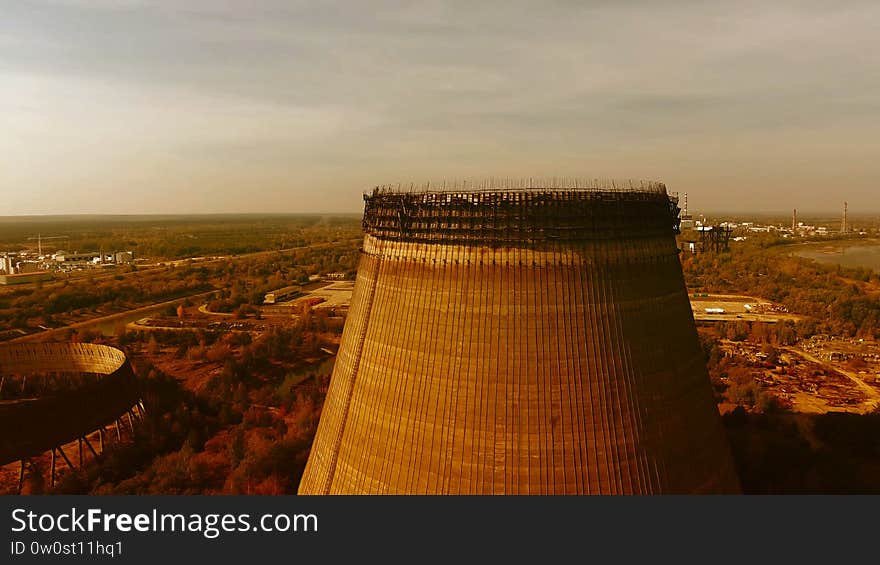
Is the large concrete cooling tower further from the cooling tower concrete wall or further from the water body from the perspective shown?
the water body

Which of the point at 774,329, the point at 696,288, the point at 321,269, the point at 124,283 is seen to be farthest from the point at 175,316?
the point at 696,288

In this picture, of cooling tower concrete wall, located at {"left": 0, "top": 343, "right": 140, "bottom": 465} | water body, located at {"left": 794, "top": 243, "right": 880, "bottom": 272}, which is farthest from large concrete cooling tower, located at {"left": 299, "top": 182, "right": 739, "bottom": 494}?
water body, located at {"left": 794, "top": 243, "right": 880, "bottom": 272}

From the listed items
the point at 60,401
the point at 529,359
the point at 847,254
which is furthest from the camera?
the point at 847,254

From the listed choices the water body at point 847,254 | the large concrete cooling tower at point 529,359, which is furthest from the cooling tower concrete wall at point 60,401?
the water body at point 847,254

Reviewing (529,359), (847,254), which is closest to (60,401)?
(529,359)

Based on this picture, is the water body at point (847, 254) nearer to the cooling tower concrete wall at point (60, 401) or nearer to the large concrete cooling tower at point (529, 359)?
the large concrete cooling tower at point (529, 359)

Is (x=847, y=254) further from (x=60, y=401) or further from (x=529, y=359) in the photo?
(x=60, y=401)
